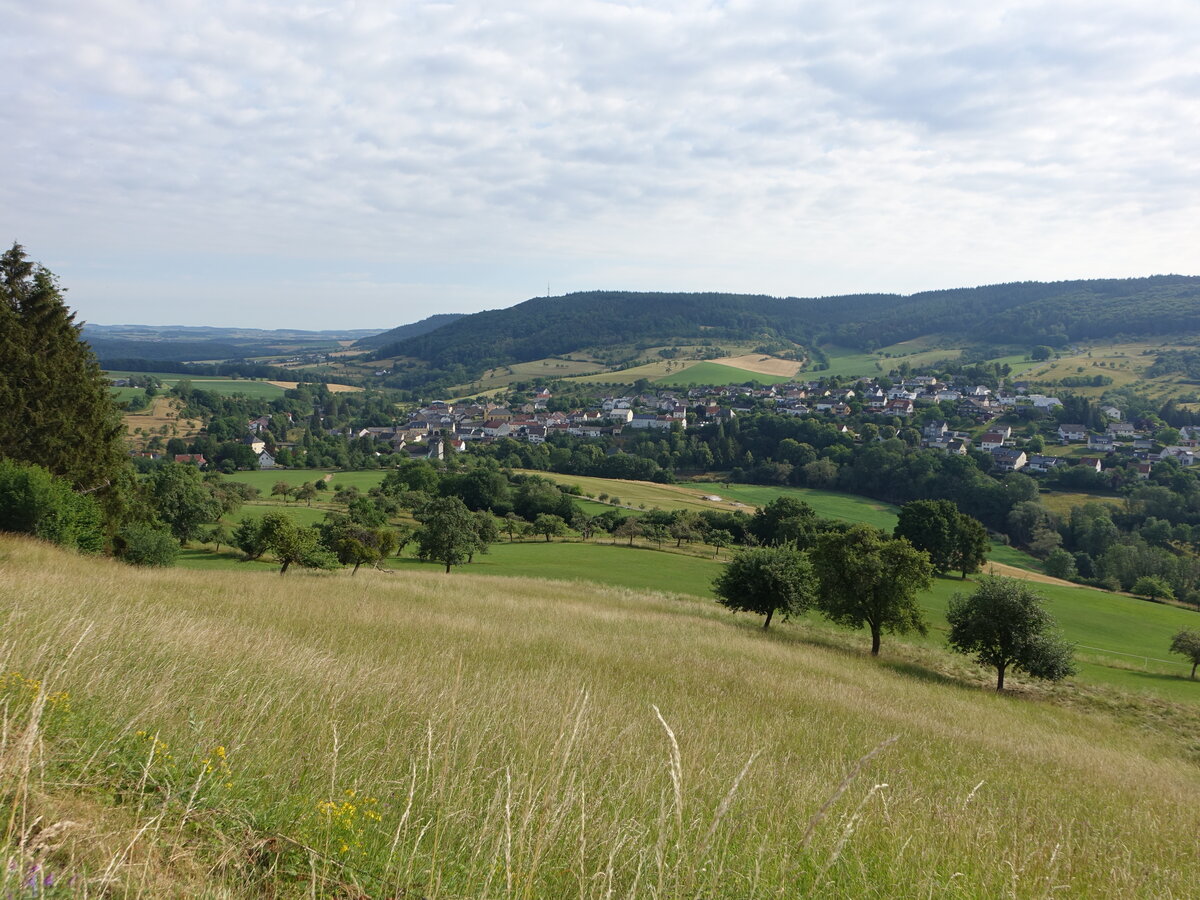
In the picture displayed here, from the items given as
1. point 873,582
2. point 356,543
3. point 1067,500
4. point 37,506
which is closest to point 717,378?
point 1067,500

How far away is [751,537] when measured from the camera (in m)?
69.5

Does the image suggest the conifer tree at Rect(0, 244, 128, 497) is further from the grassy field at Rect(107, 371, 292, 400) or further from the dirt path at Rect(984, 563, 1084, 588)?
the grassy field at Rect(107, 371, 292, 400)

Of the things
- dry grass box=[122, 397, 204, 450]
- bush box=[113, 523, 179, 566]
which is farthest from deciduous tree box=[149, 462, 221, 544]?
dry grass box=[122, 397, 204, 450]

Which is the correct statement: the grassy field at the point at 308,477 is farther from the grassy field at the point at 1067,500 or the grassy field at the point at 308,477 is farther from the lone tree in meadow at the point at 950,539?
the grassy field at the point at 1067,500

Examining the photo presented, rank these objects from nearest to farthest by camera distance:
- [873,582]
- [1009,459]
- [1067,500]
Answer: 1. [873,582]
2. [1067,500]
3. [1009,459]

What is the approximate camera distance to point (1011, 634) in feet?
81.3

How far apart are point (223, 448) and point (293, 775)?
11714 cm

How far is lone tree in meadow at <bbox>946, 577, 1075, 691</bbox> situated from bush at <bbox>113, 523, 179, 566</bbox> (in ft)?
110

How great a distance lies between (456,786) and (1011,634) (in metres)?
27.0

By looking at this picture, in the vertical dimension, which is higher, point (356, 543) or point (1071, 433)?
point (356, 543)

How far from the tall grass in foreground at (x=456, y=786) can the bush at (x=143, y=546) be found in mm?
18671

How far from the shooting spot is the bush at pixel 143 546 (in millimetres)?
27688

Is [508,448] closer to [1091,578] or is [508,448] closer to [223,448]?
[223,448]

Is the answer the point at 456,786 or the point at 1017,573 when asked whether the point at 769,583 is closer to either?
the point at 456,786
